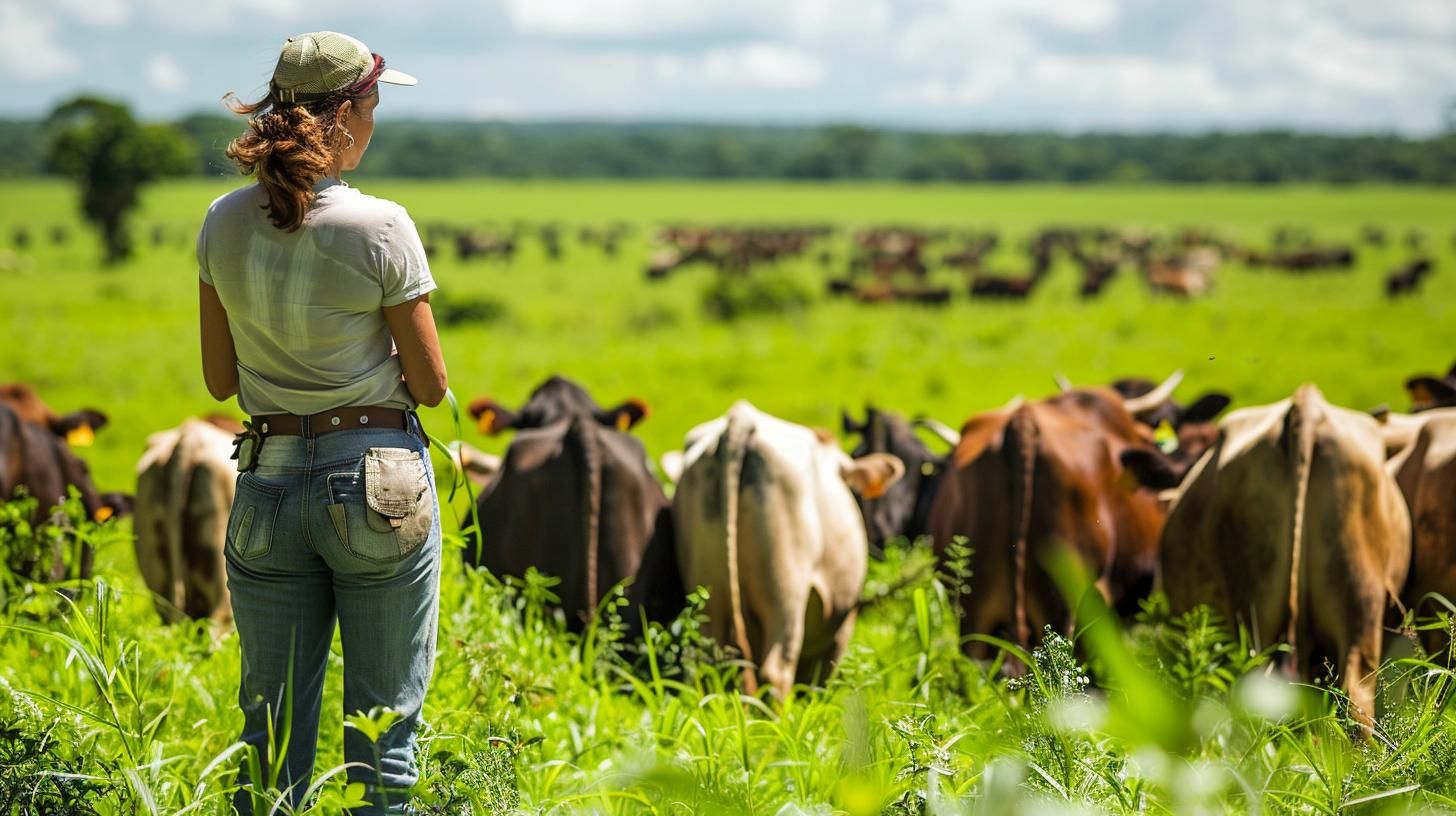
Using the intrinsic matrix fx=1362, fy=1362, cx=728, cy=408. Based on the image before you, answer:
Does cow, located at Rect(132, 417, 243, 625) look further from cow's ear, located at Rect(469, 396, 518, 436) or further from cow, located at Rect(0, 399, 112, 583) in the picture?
cow's ear, located at Rect(469, 396, 518, 436)

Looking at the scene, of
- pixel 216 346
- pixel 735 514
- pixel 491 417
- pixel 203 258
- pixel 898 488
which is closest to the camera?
pixel 203 258

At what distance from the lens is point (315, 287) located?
115 inches

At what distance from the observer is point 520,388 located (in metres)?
16.2

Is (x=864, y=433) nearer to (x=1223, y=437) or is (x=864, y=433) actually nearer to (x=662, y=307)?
(x=1223, y=437)

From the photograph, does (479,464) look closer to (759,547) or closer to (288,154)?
(759,547)

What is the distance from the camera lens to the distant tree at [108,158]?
40.4 metres

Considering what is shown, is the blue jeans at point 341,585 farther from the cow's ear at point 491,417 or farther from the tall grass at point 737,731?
the cow's ear at point 491,417

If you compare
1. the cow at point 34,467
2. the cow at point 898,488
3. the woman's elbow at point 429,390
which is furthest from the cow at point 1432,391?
the cow at point 34,467

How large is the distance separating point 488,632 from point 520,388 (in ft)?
38.3

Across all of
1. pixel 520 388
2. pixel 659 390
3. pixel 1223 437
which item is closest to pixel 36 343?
pixel 520 388

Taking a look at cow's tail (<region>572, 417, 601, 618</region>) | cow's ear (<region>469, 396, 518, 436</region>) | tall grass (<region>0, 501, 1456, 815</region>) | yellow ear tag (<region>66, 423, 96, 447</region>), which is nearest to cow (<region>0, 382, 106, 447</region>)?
yellow ear tag (<region>66, 423, 96, 447</region>)

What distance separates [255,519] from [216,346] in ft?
1.40

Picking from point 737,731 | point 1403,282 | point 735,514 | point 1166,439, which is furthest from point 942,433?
point 1403,282

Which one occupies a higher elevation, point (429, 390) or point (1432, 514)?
point (429, 390)
